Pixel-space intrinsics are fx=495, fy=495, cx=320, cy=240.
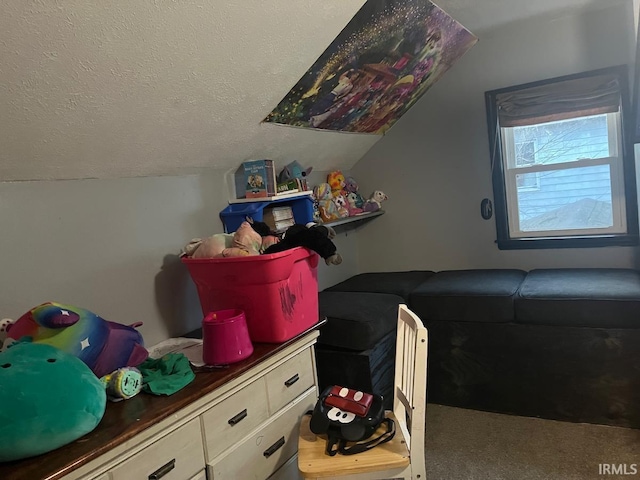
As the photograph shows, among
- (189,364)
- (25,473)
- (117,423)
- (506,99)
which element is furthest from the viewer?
(506,99)

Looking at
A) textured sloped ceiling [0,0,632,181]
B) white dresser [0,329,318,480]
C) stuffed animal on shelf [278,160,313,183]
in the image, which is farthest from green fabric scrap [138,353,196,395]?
stuffed animal on shelf [278,160,313,183]

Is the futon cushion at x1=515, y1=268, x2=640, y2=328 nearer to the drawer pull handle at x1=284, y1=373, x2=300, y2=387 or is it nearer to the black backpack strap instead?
the black backpack strap

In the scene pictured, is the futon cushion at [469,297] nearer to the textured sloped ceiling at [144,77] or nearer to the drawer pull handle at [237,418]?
the textured sloped ceiling at [144,77]

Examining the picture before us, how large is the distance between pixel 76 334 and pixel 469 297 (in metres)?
1.93

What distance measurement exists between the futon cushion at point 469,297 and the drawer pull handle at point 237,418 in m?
1.44

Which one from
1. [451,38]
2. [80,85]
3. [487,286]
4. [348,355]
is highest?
[451,38]

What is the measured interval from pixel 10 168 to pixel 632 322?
2540 mm

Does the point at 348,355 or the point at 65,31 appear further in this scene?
Result: the point at 348,355

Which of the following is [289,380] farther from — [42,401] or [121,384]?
[42,401]

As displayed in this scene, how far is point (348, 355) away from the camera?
2340mm

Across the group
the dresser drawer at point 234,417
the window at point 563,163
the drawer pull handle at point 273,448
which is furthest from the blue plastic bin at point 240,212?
the window at point 563,163

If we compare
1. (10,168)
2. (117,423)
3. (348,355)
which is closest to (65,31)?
(10,168)

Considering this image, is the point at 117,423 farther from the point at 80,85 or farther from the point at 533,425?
the point at 533,425

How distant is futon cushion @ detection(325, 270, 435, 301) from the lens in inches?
116
